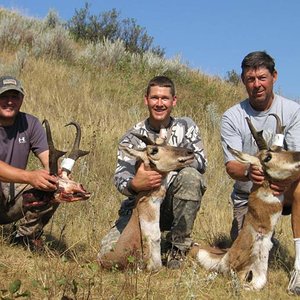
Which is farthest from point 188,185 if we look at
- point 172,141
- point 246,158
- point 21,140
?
point 21,140

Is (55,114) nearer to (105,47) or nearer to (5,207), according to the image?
(5,207)

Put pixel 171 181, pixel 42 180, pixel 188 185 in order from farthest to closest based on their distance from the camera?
pixel 171 181 → pixel 188 185 → pixel 42 180

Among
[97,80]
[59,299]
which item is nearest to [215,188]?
[59,299]

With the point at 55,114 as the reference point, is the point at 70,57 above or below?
above

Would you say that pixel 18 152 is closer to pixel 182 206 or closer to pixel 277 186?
pixel 182 206

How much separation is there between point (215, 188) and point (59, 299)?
4.57 m

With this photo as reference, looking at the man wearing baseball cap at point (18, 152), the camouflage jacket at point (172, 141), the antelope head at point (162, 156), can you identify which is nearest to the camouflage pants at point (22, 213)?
the man wearing baseball cap at point (18, 152)

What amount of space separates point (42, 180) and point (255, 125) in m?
2.43

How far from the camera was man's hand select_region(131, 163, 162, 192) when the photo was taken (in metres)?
5.05

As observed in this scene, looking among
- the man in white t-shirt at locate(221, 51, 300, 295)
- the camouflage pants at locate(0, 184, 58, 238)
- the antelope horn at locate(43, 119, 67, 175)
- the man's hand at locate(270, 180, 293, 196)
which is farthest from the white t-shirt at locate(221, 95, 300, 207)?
the camouflage pants at locate(0, 184, 58, 238)

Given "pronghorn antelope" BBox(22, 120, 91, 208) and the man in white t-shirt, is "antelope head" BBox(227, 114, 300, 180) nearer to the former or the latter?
the man in white t-shirt

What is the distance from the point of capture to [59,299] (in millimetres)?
4086

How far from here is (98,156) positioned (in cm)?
878

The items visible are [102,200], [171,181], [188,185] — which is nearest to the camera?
[188,185]
